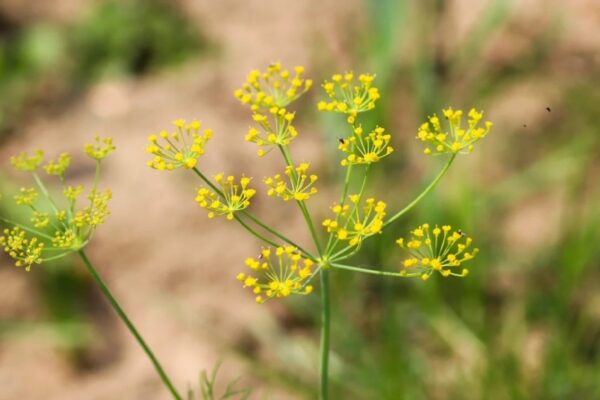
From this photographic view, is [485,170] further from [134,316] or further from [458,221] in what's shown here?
[134,316]

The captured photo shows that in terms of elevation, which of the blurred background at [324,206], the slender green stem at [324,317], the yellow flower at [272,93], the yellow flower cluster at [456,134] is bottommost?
the blurred background at [324,206]

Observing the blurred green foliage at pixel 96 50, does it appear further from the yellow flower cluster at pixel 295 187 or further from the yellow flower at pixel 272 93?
the yellow flower cluster at pixel 295 187

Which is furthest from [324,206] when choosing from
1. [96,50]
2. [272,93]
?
[272,93]

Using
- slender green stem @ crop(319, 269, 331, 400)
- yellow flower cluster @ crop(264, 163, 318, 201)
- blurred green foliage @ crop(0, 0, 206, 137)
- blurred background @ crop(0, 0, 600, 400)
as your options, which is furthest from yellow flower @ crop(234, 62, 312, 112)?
blurred green foliage @ crop(0, 0, 206, 137)

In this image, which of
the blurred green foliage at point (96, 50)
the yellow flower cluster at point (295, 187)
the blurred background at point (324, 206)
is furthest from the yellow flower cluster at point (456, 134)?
the blurred green foliage at point (96, 50)

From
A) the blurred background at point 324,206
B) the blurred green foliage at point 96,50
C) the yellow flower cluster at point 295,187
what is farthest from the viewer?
the blurred green foliage at point 96,50

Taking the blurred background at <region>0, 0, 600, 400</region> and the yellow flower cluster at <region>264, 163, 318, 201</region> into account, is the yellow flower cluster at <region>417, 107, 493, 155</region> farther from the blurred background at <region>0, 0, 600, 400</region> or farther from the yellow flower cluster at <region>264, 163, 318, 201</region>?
the blurred background at <region>0, 0, 600, 400</region>

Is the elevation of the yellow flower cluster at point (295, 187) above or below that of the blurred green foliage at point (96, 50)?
above

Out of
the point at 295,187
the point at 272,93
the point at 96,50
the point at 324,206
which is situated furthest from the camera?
the point at 96,50

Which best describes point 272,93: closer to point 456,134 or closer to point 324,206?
point 456,134
